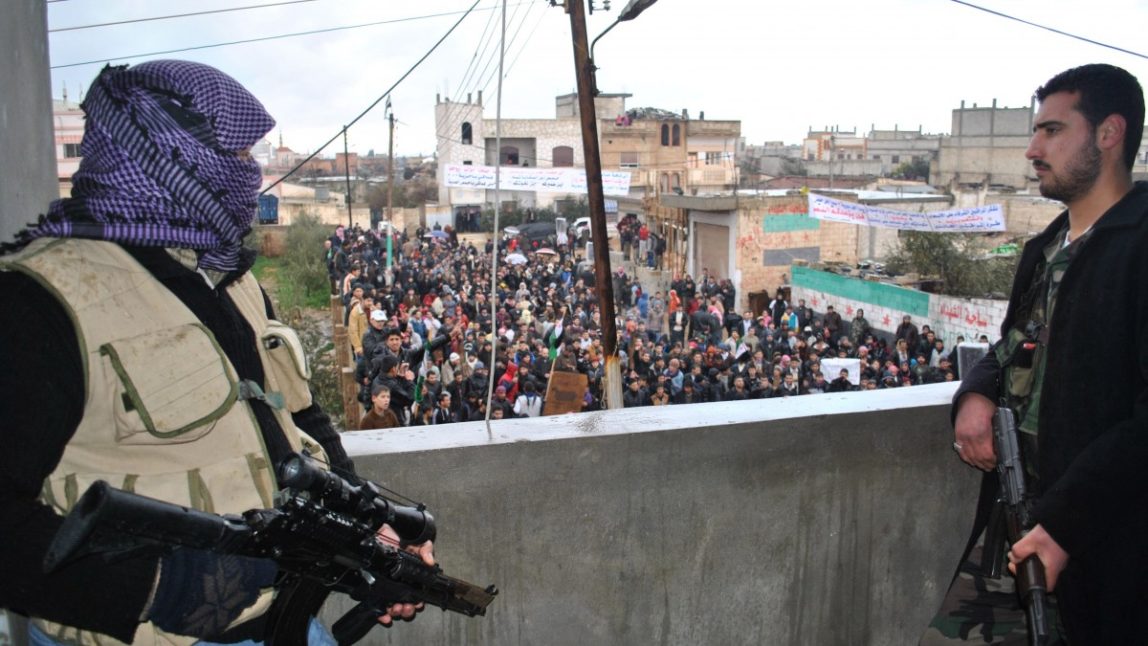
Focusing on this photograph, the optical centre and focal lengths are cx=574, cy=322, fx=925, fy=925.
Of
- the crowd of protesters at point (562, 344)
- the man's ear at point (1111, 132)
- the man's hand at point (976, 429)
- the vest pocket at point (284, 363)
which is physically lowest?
the crowd of protesters at point (562, 344)

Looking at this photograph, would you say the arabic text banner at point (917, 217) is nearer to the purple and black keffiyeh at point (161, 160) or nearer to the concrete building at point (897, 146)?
the purple and black keffiyeh at point (161, 160)

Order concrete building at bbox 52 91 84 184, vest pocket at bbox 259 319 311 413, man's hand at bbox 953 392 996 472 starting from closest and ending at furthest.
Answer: vest pocket at bbox 259 319 311 413 → man's hand at bbox 953 392 996 472 → concrete building at bbox 52 91 84 184

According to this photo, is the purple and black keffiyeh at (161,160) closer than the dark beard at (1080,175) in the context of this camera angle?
Yes

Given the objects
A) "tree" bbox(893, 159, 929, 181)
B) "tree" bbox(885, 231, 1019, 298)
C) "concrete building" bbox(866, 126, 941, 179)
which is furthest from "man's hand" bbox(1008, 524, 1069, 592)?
"concrete building" bbox(866, 126, 941, 179)

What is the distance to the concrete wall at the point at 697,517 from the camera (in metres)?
2.30

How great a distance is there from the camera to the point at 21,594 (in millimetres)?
1229

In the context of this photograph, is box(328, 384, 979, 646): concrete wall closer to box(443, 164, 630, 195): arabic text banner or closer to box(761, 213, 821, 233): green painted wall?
box(443, 164, 630, 195): arabic text banner

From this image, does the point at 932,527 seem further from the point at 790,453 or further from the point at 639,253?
the point at 639,253

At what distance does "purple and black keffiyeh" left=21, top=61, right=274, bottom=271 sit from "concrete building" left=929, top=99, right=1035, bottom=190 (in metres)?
46.8

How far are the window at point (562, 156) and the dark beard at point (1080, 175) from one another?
53.5 metres

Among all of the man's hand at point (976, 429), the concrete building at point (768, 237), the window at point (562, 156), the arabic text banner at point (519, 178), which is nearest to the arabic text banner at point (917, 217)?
the concrete building at point (768, 237)

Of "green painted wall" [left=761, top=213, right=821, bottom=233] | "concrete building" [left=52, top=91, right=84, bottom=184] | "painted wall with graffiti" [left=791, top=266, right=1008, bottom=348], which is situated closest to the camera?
"concrete building" [left=52, top=91, right=84, bottom=184]

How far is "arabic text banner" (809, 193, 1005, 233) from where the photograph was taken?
17.5m

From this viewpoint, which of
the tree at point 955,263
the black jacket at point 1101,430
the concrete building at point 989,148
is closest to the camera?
the black jacket at point 1101,430
